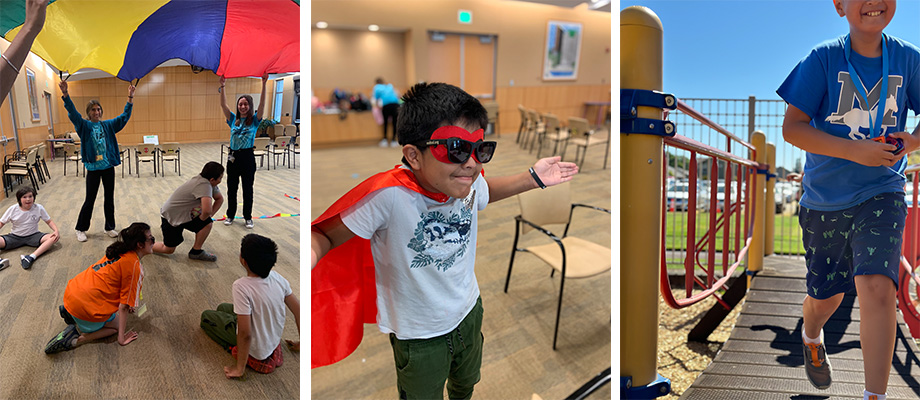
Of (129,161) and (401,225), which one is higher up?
(129,161)

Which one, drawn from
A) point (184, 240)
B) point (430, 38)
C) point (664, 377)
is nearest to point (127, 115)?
point (184, 240)

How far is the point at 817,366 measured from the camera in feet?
3.45

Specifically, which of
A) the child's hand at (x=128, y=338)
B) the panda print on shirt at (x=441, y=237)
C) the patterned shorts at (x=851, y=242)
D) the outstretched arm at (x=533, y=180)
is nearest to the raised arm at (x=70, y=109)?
the child's hand at (x=128, y=338)

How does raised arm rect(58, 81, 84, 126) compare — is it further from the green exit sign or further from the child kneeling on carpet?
the green exit sign

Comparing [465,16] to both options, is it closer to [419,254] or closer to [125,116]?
[125,116]

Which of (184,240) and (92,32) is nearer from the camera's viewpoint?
(92,32)

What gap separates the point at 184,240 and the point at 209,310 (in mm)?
171

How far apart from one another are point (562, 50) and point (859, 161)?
963cm

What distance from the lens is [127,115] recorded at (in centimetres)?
97

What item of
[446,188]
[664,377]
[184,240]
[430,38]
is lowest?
[664,377]

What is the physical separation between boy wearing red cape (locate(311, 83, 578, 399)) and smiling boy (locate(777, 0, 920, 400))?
0.52 meters

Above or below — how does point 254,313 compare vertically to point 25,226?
below

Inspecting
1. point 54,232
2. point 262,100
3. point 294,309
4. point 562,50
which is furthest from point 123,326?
point 562,50

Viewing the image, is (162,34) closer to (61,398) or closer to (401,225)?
(401,225)
